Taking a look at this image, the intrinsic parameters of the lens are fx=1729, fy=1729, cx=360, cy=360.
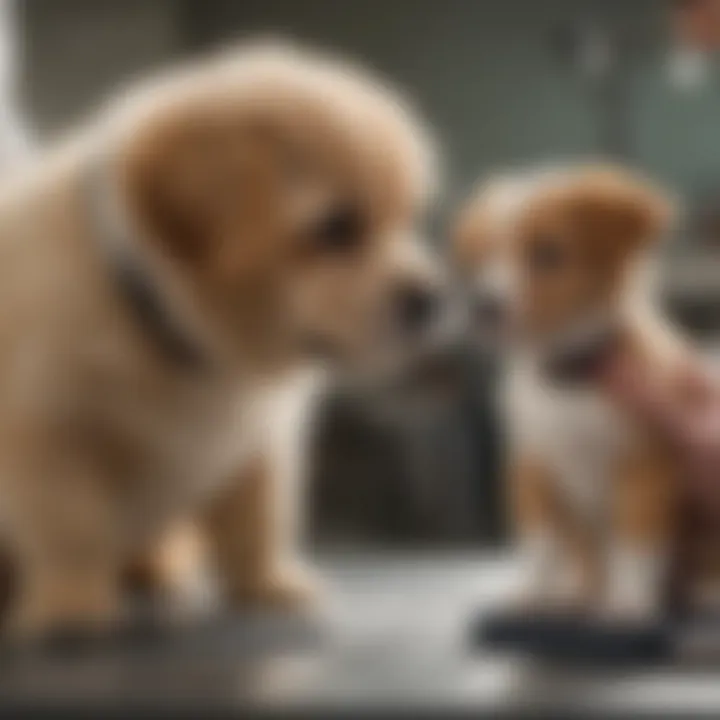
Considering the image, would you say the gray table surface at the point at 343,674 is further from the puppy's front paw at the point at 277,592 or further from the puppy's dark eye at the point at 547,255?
the puppy's dark eye at the point at 547,255

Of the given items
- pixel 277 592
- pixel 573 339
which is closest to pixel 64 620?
pixel 277 592

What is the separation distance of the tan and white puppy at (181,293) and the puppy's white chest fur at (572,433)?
0.07m

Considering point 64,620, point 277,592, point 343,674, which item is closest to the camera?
point 343,674

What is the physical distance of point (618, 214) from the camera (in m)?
0.73

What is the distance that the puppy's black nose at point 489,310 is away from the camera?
74cm

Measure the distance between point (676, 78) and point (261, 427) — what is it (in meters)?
0.53

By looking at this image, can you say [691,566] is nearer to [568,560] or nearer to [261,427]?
[568,560]

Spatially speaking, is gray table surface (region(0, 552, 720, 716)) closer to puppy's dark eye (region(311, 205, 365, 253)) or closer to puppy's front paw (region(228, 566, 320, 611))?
puppy's front paw (region(228, 566, 320, 611))

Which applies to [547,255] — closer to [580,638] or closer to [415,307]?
[415,307]

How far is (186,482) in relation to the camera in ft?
2.53

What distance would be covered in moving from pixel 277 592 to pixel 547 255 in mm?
216

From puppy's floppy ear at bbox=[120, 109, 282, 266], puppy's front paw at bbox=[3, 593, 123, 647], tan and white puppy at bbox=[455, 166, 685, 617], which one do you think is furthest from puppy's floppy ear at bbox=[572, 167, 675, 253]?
puppy's front paw at bbox=[3, 593, 123, 647]

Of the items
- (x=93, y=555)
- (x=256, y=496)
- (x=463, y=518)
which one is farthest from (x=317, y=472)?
(x=93, y=555)

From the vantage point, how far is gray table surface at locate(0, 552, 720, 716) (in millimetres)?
563
